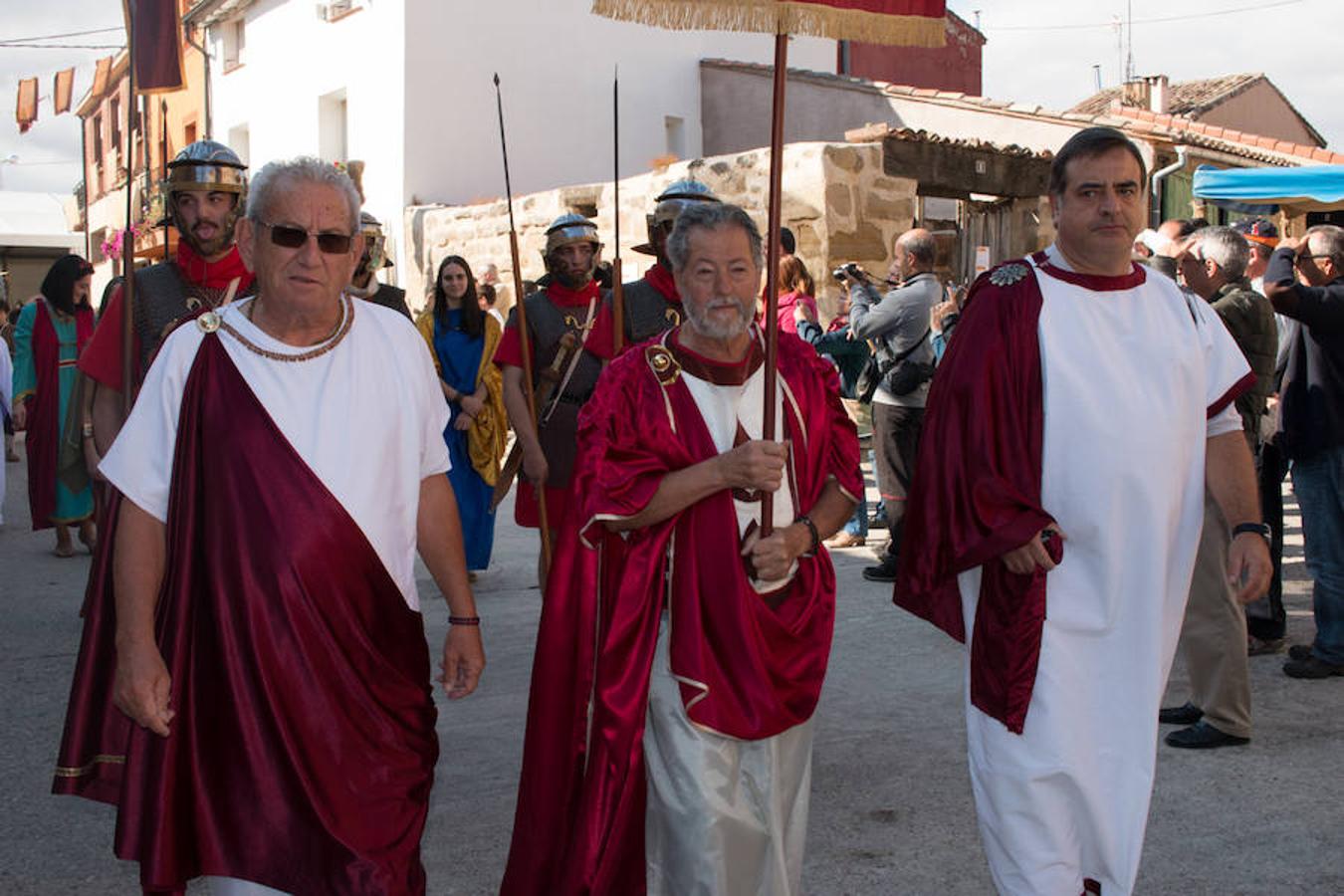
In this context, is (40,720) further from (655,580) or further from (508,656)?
(655,580)

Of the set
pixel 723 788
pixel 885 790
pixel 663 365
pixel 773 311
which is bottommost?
pixel 885 790

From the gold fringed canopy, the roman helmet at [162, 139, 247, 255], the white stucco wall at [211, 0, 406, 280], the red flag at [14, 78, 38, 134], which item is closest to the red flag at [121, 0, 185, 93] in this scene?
the roman helmet at [162, 139, 247, 255]

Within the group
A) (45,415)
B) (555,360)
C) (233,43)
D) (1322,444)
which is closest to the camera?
(1322,444)

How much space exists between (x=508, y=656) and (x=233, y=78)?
22.2 m

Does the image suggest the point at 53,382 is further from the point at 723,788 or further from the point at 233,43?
the point at 233,43

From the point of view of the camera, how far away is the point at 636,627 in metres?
3.24

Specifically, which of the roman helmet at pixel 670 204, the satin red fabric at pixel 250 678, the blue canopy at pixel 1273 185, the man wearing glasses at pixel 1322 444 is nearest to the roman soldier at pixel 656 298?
the roman helmet at pixel 670 204

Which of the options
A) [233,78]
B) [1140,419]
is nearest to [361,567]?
[1140,419]

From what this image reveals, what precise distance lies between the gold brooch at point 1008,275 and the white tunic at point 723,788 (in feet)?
2.03

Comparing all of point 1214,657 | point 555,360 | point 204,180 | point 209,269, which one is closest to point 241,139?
point 555,360

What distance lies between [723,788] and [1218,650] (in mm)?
2619

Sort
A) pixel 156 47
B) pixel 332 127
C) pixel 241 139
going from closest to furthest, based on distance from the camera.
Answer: pixel 156 47 < pixel 332 127 < pixel 241 139

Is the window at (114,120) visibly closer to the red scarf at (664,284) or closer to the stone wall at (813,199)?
the stone wall at (813,199)

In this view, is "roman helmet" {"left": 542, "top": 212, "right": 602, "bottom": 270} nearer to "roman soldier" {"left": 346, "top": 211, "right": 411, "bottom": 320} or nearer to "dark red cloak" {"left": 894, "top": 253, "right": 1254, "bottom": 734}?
"roman soldier" {"left": 346, "top": 211, "right": 411, "bottom": 320}
